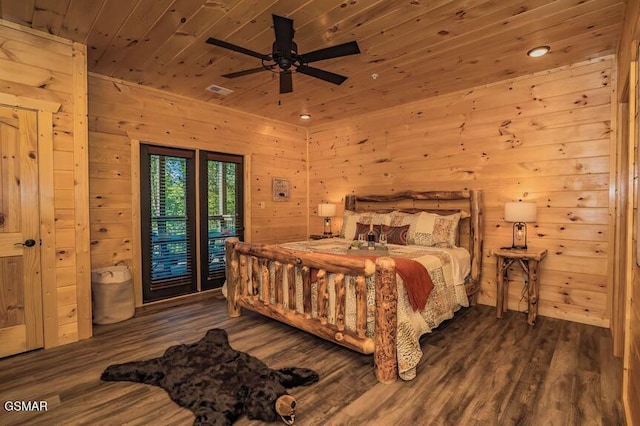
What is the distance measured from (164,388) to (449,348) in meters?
2.21

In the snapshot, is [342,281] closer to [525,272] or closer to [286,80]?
[286,80]

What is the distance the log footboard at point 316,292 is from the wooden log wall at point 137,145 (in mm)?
1439

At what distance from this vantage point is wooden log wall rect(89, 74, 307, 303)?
3686 millimetres

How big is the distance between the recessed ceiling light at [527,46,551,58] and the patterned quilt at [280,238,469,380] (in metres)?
2.05

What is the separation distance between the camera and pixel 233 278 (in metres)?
3.53

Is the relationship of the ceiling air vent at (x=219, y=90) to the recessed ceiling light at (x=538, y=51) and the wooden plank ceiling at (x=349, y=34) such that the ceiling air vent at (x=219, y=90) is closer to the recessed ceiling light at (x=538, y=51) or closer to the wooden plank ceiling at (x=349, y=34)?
the wooden plank ceiling at (x=349, y=34)

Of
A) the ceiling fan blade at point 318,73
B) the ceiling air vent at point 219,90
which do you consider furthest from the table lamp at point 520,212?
the ceiling air vent at point 219,90

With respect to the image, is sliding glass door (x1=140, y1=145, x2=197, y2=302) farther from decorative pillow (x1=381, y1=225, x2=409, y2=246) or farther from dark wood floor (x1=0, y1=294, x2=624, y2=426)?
decorative pillow (x1=381, y1=225, x2=409, y2=246)

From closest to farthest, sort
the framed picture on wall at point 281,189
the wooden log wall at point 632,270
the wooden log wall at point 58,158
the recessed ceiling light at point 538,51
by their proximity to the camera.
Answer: the wooden log wall at point 632,270 → the wooden log wall at point 58,158 → the recessed ceiling light at point 538,51 → the framed picture on wall at point 281,189

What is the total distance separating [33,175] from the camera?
2727 mm

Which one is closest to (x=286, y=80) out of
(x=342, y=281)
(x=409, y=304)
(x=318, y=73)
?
(x=318, y=73)

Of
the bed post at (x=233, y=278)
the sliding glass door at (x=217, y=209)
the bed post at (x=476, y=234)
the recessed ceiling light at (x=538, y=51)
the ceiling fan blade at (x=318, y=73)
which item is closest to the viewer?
the ceiling fan blade at (x=318, y=73)

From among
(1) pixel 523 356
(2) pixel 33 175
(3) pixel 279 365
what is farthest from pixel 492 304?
(2) pixel 33 175

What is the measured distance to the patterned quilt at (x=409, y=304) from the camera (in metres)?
2.32
